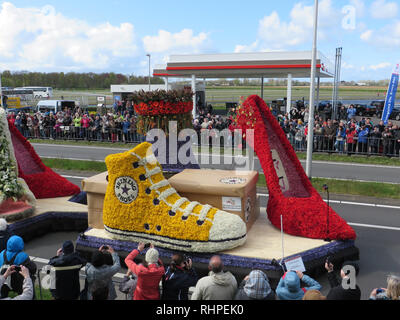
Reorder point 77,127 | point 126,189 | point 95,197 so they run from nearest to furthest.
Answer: point 126,189, point 95,197, point 77,127

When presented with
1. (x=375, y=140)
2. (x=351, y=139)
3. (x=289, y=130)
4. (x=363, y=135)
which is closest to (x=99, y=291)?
(x=351, y=139)

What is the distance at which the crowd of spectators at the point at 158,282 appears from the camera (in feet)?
13.9

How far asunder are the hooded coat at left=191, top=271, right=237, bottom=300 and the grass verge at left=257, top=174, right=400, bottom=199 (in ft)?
28.4

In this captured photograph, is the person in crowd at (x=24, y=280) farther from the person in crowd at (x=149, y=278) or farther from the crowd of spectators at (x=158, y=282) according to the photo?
the person in crowd at (x=149, y=278)

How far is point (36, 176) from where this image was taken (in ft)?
33.7

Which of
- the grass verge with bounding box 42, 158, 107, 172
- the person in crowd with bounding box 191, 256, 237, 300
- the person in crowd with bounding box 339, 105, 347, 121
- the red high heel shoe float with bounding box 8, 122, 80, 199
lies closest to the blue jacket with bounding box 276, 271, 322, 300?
the person in crowd with bounding box 191, 256, 237, 300

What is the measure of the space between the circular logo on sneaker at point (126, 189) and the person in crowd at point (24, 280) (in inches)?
98.9

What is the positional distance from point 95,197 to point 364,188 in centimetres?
831

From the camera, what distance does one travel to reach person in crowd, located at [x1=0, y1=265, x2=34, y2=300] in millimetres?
4242

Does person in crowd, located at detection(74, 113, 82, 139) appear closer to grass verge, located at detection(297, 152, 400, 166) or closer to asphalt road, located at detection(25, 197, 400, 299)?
grass verge, located at detection(297, 152, 400, 166)

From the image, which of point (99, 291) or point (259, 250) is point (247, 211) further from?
point (99, 291)
